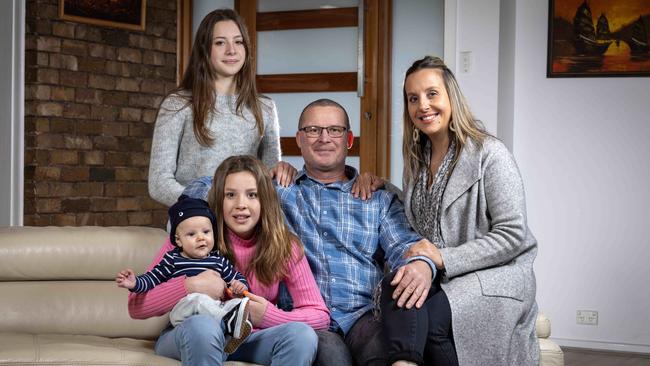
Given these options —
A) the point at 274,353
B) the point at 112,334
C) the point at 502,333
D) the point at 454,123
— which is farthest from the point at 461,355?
the point at 112,334

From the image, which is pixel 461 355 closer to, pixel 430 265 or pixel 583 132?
pixel 430 265

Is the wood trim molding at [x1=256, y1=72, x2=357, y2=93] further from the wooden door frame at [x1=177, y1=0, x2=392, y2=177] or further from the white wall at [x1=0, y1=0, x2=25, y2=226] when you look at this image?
the white wall at [x1=0, y1=0, x2=25, y2=226]

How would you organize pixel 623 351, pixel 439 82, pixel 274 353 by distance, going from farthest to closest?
1. pixel 623 351
2. pixel 439 82
3. pixel 274 353

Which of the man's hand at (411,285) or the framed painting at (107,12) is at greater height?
the framed painting at (107,12)

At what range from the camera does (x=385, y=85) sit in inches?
206

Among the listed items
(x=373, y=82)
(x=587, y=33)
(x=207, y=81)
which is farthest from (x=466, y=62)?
(x=207, y=81)

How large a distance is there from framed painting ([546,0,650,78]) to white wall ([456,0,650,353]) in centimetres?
6

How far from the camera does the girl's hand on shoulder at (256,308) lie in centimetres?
236

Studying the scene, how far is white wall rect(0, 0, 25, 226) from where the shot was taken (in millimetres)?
4680

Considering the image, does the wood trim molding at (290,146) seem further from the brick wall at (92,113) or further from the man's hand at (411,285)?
the man's hand at (411,285)

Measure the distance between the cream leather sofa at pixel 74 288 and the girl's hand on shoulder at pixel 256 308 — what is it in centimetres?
36

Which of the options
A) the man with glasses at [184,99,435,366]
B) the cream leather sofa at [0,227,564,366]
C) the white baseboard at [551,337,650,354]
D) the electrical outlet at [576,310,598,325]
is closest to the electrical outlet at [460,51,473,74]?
the electrical outlet at [576,310,598,325]

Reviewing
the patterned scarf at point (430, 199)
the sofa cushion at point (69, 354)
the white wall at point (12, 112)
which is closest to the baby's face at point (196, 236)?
the sofa cushion at point (69, 354)

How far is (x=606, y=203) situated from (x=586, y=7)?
1036mm
